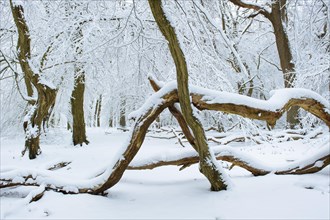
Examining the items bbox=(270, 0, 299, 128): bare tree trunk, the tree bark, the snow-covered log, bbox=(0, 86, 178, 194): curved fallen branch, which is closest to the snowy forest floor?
bbox=(0, 86, 178, 194): curved fallen branch

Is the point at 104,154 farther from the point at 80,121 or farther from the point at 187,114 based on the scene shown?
the point at 187,114

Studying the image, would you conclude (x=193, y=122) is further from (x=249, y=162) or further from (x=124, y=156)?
(x=249, y=162)

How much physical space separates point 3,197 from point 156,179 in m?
2.36

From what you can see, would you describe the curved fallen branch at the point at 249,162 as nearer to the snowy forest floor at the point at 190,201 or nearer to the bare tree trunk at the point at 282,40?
the snowy forest floor at the point at 190,201

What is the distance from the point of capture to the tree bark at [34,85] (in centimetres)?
747

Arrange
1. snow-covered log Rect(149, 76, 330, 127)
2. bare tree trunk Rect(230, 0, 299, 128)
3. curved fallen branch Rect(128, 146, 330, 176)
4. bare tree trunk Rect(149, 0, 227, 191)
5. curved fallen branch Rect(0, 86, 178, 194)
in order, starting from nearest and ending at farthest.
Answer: bare tree trunk Rect(149, 0, 227, 191) → snow-covered log Rect(149, 76, 330, 127) → curved fallen branch Rect(0, 86, 178, 194) → curved fallen branch Rect(128, 146, 330, 176) → bare tree trunk Rect(230, 0, 299, 128)

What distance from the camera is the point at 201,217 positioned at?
324 cm

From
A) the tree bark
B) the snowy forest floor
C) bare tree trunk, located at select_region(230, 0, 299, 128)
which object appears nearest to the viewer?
the snowy forest floor

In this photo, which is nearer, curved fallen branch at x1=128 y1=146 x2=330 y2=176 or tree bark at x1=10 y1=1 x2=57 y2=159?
curved fallen branch at x1=128 y1=146 x2=330 y2=176

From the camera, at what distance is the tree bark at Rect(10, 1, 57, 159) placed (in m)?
7.47

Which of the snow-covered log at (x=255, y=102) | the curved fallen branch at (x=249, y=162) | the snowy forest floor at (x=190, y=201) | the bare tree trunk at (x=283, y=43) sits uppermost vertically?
the bare tree trunk at (x=283, y=43)

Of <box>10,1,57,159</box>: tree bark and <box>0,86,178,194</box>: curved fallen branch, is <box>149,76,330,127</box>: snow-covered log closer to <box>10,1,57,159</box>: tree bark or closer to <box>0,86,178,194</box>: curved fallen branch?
<box>0,86,178,194</box>: curved fallen branch

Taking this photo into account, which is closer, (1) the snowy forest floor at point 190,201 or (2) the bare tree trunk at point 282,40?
(1) the snowy forest floor at point 190,201

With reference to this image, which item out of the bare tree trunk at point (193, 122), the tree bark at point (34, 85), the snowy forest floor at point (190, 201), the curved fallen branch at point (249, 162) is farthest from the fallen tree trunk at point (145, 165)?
the tree bark at point (34, 85)
